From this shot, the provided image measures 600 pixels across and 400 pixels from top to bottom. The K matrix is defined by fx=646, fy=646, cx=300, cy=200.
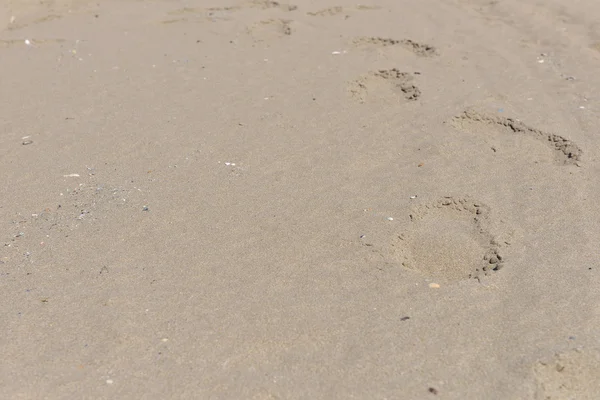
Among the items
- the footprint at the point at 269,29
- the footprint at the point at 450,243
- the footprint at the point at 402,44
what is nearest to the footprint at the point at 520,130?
the footprint at the point at 450,243

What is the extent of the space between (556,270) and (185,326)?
63.9 inches

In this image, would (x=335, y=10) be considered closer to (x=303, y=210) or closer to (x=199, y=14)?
(x=199, y=14)

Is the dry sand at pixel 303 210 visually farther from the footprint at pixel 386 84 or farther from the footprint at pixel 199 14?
the footprint at pixel 199 14

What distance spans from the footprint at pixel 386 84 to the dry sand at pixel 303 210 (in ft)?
0.08

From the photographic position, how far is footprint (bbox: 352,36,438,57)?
506 cm

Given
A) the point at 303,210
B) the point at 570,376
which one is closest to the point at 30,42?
Answer: the point at 303,210

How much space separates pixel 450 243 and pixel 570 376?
2.90ft

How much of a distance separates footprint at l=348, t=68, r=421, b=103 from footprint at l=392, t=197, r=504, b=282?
1339 millimetres

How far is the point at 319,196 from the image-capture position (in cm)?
344

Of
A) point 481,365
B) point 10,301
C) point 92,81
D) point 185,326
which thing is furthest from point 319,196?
point 92,81

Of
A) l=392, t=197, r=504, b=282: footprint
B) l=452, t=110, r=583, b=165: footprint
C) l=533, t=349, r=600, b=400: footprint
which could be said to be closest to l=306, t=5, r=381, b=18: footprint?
l=452, t=110, r=583, b=165: footprint

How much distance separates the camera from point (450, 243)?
120 inches

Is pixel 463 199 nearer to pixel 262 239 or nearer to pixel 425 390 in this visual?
A: pixel 262 239

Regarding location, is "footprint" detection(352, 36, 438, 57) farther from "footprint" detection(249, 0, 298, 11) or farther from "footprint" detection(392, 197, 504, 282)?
"footprint" detection(392, 197, 504, 282)
